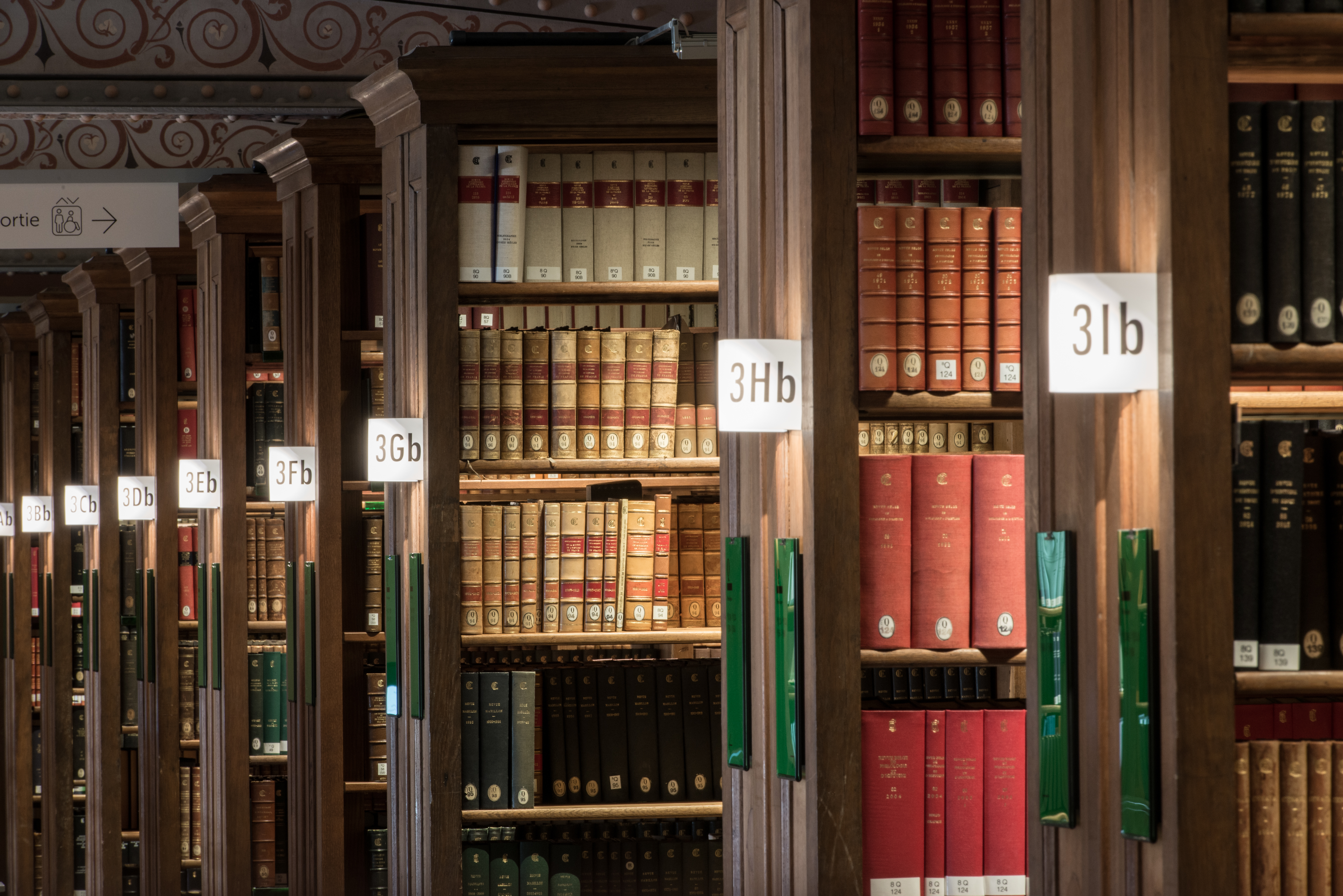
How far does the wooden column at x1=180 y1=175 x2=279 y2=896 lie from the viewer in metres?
6.25

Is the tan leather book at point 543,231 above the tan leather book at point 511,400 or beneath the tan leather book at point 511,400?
above

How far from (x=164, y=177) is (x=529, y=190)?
314cm

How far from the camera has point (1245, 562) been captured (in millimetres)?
2131

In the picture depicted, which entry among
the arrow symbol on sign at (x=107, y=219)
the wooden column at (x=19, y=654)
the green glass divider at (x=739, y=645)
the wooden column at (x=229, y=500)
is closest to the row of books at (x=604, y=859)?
the green glass divider at (x=739, y=645)

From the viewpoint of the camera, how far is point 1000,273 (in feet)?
10.2

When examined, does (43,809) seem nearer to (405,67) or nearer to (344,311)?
(344,311)

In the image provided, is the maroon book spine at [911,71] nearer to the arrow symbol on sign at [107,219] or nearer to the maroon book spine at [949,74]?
the maroon book spine at [949,74]

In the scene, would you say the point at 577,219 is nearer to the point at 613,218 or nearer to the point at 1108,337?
the point at 613,218

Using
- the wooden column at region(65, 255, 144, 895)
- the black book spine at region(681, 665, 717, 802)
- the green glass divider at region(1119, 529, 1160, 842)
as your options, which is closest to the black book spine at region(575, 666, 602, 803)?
the black book spine at region(681, 665, 717, 802)

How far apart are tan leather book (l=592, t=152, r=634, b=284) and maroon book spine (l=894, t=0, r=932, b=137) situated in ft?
4.78

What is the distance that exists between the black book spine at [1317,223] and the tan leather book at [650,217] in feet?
7.94

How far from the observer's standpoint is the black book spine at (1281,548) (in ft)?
7.00

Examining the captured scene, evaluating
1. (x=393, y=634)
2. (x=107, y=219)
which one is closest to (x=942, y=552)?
(x=393, y=634)

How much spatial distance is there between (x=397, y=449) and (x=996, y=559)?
1920 mm
